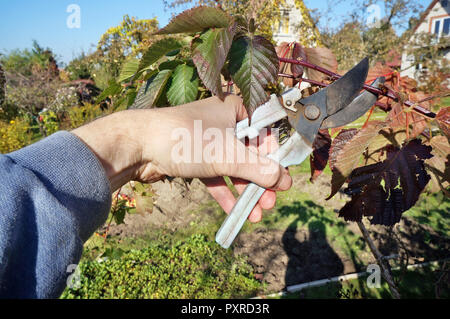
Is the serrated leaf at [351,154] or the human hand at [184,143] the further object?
the human hand at [184,143]

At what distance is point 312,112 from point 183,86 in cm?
50

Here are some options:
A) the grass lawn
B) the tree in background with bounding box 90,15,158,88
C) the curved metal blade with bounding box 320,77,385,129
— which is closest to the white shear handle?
the curved metal blade with bounding box 320,77,385,129

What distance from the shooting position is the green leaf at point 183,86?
42.9 inches

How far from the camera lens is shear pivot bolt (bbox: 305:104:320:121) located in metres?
1.07

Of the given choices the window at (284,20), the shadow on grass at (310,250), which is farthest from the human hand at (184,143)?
the window at (284,20)

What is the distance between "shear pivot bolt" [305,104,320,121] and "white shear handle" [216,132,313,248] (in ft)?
0.27

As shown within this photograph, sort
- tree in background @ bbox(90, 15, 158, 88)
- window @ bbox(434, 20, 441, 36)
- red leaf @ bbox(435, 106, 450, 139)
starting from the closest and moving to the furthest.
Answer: red leaf @ bbox(435, 106, 450, 139), tree in background @ bbox(90, 15, 158, 88), window @ bbox(434, 20, 441, 36)

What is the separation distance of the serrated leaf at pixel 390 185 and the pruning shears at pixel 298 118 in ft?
0.68

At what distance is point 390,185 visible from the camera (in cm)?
104

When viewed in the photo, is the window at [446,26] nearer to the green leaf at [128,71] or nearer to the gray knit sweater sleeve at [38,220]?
the green leaf at [128,71]

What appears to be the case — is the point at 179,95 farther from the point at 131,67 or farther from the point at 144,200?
the point at 144,200

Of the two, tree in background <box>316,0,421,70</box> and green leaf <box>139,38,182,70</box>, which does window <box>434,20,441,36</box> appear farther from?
green leaf <box>139,38,182,70</box>

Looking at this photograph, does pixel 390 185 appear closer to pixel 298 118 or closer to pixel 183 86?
pixel 298 118

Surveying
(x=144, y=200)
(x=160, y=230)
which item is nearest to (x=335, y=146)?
(x=144, y=200)
